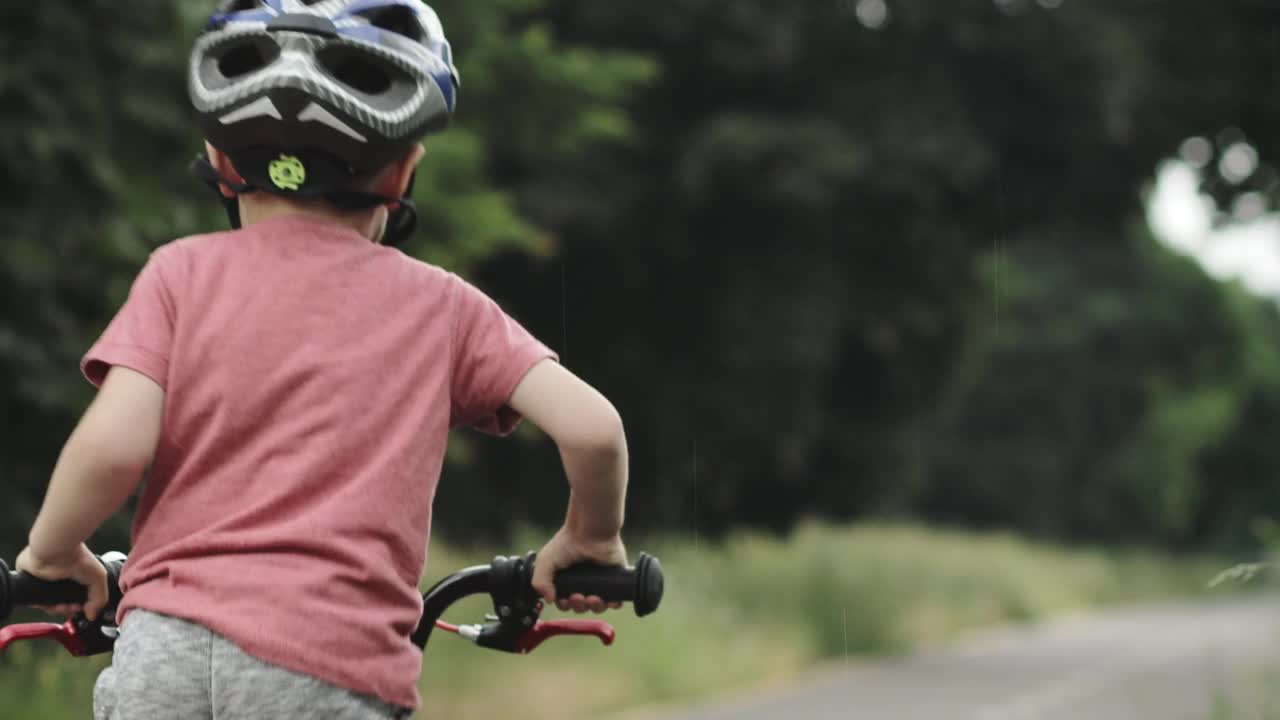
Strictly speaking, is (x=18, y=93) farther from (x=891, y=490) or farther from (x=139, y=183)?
(x=891, y=490)

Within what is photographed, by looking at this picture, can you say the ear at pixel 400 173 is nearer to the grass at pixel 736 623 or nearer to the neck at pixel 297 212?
the neck at pixel 297 212

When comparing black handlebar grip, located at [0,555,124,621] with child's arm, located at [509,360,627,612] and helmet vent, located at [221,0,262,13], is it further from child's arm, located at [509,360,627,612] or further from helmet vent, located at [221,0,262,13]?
helmet vent, located at [221,0,262,13]

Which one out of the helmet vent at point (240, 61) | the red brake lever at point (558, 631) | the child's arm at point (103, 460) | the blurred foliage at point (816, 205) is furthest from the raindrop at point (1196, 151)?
the child's arm at point (103, 460)

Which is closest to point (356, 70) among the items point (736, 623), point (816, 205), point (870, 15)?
point (736, 623)

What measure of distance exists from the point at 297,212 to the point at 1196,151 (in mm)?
26474

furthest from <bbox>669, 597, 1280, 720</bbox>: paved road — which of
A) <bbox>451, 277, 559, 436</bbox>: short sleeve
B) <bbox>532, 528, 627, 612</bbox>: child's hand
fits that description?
<bbox>451, 277, 559, 436</bbox>: short sleeve

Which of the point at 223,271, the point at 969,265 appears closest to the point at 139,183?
the point at 223,271

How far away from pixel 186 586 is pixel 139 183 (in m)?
7.85

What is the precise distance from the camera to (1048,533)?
204ft

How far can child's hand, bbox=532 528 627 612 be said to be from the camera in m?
2.52

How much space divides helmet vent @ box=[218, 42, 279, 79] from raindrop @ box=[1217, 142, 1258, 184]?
26.1 metres

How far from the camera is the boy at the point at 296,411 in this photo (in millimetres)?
2264

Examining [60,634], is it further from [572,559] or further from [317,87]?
[317,87]

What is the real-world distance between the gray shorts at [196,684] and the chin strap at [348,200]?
582 mm
